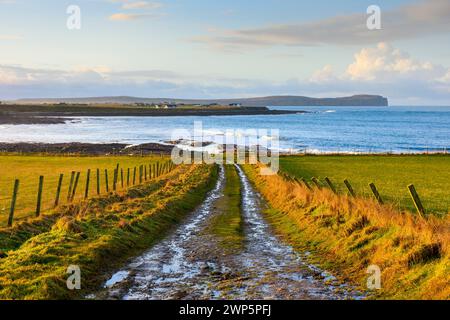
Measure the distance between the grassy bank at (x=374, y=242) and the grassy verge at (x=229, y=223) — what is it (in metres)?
1.92

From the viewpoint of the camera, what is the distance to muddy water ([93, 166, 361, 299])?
40.1 feet

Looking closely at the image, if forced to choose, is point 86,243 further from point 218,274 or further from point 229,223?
point 229,223

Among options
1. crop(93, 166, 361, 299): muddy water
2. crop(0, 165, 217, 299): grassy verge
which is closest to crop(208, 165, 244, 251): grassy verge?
crop(93, 166, 361, 299): muddy water

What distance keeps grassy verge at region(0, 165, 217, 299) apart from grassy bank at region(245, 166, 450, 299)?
592 centimetres

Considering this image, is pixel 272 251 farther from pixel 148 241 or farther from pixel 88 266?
pixel 88 266

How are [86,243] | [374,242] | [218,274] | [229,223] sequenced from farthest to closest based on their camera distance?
[229,223] → [86,243] → [374,242] → [218,274]

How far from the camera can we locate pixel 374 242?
1561 centimetres

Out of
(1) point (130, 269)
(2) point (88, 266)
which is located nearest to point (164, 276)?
(1) point (130, 269)

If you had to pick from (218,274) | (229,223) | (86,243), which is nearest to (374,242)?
(218,274)

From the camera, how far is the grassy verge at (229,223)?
19.1 meters

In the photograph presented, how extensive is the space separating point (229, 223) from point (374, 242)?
9.29 m

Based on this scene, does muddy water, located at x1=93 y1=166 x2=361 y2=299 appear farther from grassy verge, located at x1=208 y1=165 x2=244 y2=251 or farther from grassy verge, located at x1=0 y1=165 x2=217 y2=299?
grassy verge, located at x1=0 y1=165 x2=217 y2=299

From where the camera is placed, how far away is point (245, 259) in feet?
53.3
